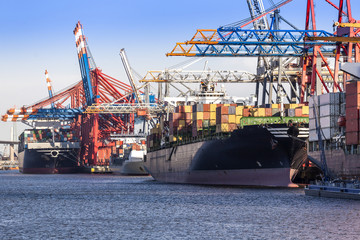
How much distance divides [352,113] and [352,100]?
113 cm

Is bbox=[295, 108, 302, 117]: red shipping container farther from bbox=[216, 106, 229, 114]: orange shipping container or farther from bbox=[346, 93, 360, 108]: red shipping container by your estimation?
bbox=[346, 93, 360, 108]: red shipping container

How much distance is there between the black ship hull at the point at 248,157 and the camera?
66438 millimetres

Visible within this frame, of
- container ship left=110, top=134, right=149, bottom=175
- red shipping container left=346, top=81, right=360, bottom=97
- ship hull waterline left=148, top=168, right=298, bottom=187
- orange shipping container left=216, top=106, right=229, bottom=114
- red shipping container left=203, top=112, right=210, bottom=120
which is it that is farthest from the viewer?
container ship left=110, top=134, right=149, bottom=175

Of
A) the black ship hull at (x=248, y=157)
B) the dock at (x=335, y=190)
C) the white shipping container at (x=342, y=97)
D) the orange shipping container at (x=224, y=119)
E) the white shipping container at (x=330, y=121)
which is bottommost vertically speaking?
the dock at (x=335, y=190)

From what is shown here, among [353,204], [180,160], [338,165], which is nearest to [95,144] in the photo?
[180,160]

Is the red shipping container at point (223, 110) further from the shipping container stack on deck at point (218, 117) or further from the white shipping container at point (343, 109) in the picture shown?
the white shipping container at point (343, 109)

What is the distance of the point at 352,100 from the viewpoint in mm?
58500

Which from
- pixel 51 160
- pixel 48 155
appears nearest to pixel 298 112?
pixel 48 155

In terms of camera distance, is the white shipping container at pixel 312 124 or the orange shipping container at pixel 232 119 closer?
the white shipping container at pixel 312 124

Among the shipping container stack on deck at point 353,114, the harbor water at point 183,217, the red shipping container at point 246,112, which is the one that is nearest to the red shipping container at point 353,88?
the shipping container stack on deck at point 353,114

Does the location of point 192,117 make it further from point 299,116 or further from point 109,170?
point 109,170

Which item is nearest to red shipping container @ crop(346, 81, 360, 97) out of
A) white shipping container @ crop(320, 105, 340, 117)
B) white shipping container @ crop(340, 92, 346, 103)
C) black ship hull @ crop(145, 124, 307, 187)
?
white shipping container @ crop(340, 92, 346, 103)

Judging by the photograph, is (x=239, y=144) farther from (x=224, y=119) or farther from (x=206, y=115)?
(x=206, y=115)

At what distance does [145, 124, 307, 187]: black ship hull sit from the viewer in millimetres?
66438
